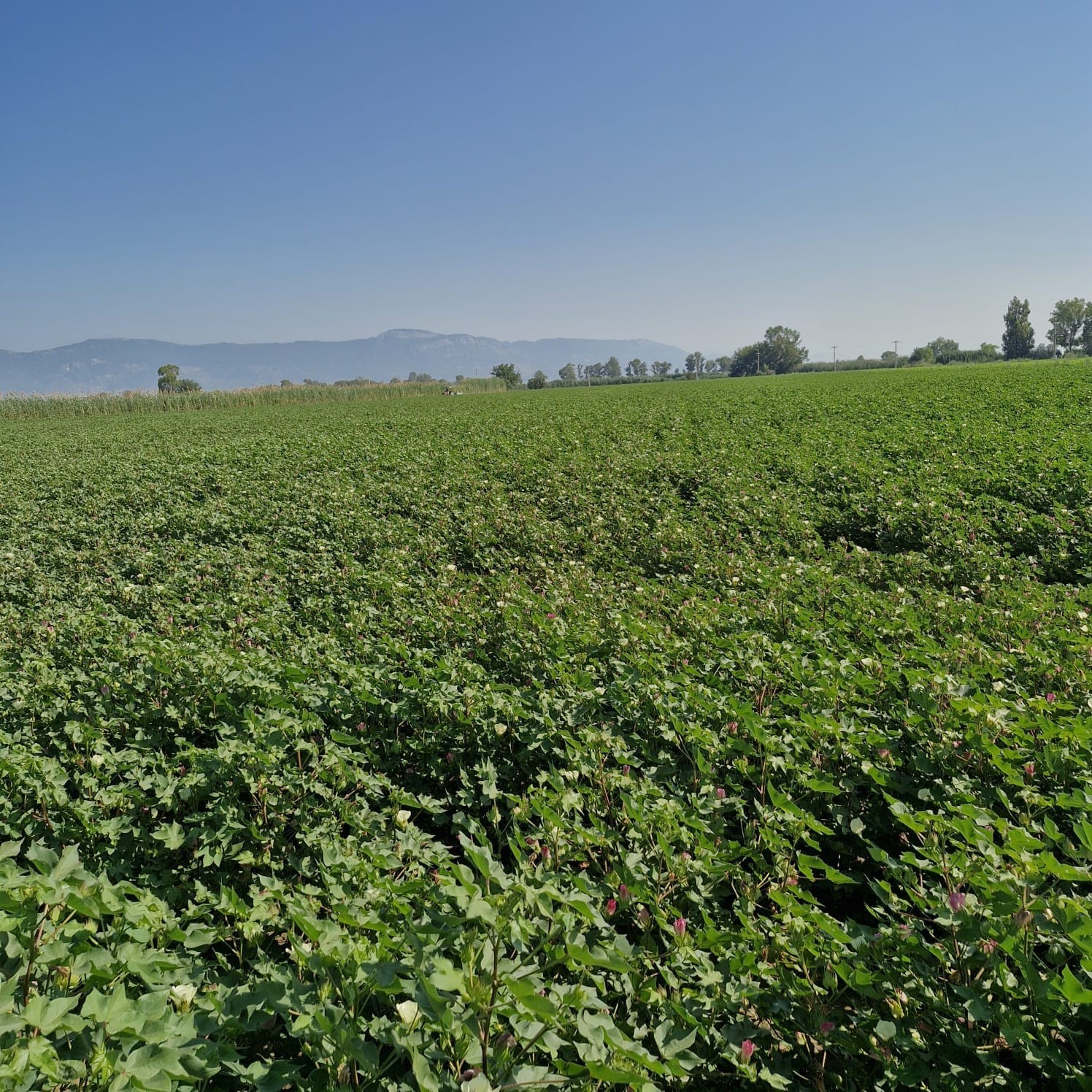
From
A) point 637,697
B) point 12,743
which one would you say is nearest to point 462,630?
point 637,697

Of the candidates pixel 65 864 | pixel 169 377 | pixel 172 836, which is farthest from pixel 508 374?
pixel 65 864

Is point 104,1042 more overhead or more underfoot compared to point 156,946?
more overhead

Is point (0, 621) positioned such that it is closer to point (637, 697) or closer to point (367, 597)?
point (367, 597)

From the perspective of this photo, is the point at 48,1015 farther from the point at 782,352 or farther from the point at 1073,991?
the point at 782,352

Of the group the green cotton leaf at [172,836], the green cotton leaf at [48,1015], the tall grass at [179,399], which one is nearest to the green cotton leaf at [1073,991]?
the green cotton leaf at [48,1015]

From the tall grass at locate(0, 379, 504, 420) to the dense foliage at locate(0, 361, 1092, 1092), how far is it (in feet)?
154

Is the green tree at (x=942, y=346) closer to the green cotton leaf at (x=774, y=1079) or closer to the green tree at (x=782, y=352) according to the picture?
the green tree at (x=782, y=352)

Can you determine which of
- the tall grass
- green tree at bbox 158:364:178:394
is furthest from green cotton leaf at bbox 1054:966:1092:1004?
green tree at bbox 158:364:178:394

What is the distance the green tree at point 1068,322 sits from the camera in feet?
402

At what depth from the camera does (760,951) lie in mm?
2186

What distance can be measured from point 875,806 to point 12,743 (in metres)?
4.61

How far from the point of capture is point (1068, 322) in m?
124

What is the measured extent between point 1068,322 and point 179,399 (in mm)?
153334

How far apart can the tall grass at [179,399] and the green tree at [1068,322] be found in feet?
416
